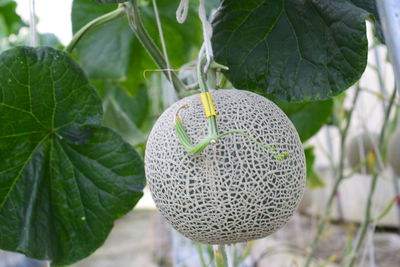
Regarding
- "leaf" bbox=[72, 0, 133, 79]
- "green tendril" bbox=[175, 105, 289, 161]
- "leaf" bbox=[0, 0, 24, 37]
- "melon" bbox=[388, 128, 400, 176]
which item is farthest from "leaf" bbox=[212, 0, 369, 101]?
"leaf" bbox=[0, 0, 24, 37]

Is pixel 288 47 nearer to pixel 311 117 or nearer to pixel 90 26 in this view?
pixel 90 26

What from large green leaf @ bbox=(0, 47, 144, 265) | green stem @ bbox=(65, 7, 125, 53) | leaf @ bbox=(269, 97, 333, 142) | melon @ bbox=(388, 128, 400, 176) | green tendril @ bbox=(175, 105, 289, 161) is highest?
green stem @ bbox=(65, 7, 125, 53)

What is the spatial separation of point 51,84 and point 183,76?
0.34 meters

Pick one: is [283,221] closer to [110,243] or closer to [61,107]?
[61,107]

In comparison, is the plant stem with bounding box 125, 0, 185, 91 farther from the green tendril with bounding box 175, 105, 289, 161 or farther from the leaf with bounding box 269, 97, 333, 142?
the leaf with bounding box 269, 97, 333, 142

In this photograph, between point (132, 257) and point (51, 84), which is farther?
point (132, 257)

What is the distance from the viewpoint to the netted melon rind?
49 cm

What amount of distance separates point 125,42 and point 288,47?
63cm

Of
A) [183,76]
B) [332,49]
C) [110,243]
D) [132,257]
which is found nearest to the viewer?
[332,49]

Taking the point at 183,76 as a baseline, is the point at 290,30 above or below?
above

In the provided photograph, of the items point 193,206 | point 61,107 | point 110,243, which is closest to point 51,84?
point 61,107

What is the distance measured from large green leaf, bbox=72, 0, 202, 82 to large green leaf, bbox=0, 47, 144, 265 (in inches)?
16.6

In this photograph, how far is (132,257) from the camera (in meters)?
5.38

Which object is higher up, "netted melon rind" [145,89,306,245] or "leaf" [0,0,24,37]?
"netted melon rind" [145,89,306,245]
